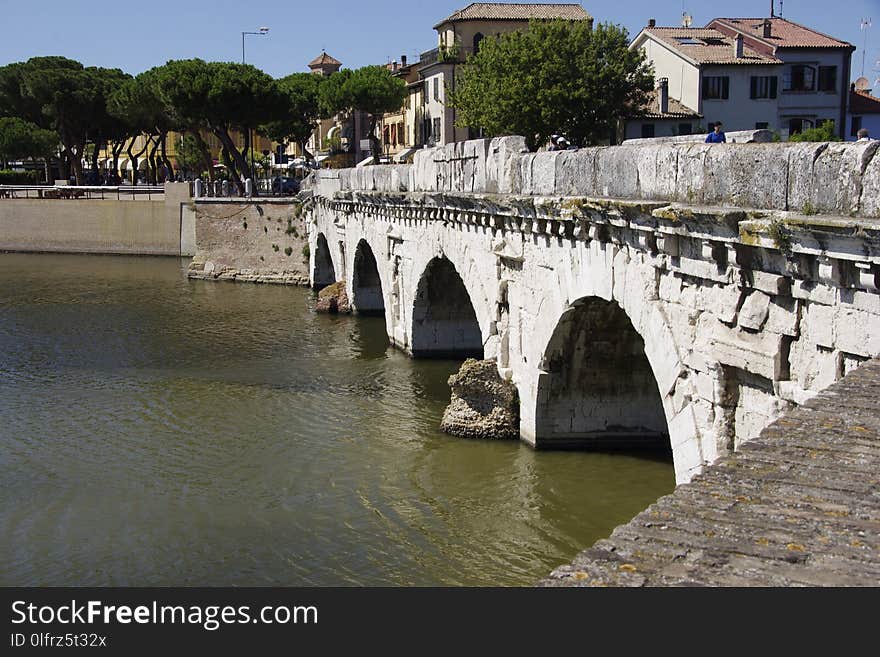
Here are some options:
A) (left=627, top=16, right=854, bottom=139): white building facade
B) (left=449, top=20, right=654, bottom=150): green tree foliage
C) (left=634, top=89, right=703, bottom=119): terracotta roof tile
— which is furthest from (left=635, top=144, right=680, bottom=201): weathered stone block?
(left=627, top=16, right=854, bottom=139): white building facade

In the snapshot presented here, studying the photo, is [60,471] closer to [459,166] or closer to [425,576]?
[425,576]

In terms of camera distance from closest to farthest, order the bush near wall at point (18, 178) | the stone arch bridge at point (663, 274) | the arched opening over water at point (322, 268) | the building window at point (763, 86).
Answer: the stone arch bridge at point (663, 274) < the arched opening over water at point (322, 268) < the building window at point (763, 86) < the bush near wall at point (18, 178)

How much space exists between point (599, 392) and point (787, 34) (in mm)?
33429

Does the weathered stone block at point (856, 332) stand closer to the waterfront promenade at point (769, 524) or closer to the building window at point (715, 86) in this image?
the waterfront promenade at point (769, 524)

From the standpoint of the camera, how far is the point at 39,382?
63.3 ft

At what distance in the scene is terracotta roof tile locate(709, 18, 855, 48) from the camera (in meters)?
40.7

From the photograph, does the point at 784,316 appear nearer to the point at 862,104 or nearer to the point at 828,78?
the point at 828,78

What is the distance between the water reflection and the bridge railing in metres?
25.6

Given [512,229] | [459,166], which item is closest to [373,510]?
[512,229]

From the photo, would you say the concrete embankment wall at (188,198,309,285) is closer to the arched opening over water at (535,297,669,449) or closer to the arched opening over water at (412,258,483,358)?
the arched opening over water at (412,258,483,358)

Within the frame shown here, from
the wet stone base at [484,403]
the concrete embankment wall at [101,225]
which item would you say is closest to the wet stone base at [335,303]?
the wet stone base at [484,403]

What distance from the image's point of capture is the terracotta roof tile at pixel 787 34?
40.7 meters

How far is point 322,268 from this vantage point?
34.8m

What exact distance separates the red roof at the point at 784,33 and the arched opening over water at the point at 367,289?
2136 cm
